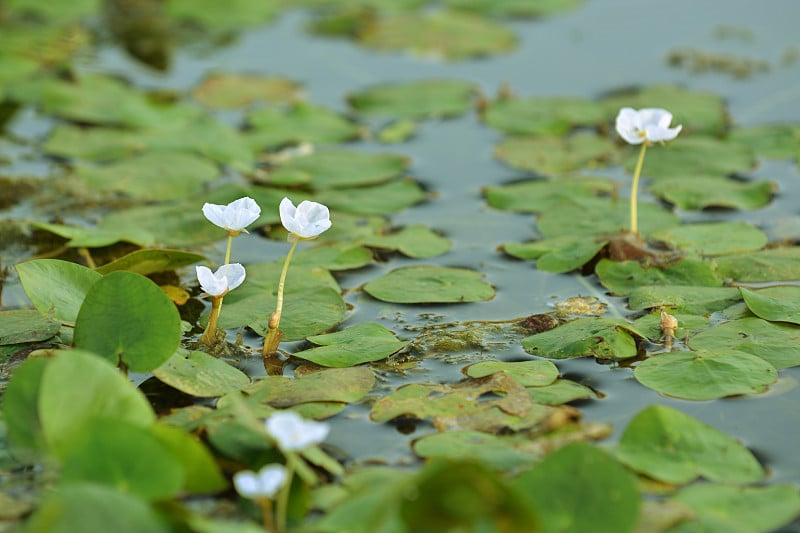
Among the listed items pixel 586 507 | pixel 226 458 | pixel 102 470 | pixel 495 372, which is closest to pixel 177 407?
pixel 226 458

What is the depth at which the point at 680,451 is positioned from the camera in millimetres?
1639

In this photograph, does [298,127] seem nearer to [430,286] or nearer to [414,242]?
[414,242]

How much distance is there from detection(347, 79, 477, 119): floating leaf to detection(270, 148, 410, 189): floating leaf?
1.56ft

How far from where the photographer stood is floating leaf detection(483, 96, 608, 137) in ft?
11.1

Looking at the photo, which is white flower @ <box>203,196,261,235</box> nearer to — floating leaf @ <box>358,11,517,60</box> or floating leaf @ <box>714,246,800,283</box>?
floating leaf @ <box>714,246,800,283</box>

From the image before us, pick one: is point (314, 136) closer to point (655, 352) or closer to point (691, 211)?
point (691, 211)

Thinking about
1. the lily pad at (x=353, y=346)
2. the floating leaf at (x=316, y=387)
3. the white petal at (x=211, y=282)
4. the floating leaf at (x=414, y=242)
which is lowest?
the floating leaf at (x=316, y=387)

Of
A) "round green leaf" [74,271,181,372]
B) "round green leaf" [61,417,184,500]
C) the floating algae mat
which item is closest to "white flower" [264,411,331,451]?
the floating algae mat

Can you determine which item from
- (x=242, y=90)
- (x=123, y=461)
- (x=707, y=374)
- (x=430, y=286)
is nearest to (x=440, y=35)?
(x=242, y=90)

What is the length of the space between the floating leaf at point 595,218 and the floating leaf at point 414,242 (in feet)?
0.92

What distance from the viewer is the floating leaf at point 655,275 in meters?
2.28

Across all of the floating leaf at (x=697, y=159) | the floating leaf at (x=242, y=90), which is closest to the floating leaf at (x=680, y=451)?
the floating leaf at (x=697, y=159)

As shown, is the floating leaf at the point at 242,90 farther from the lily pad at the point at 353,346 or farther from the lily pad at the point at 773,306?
the lily pad at the point at 773,306

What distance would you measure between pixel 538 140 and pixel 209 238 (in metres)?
1.20
